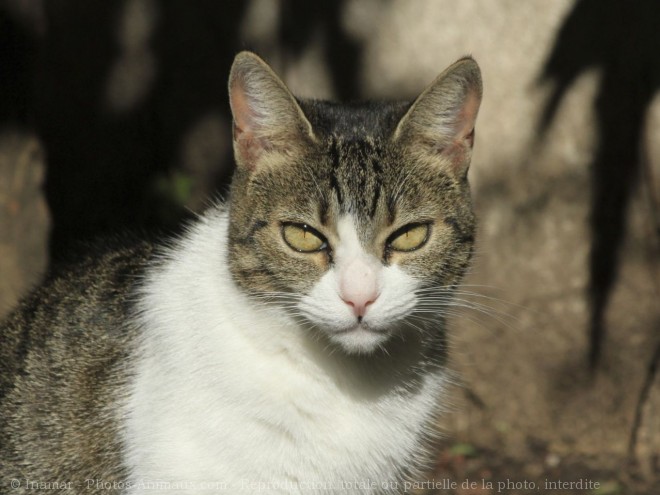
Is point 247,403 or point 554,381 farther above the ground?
point 247,403

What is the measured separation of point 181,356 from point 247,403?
0.29 meters

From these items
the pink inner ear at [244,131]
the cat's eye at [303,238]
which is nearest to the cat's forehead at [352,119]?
Result: the pink inner ear at [244,131]

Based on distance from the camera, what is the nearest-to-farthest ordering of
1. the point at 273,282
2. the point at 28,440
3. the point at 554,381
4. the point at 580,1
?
the point at 273,282, the point at 28,440, the point at 580,1, the point at 554,381

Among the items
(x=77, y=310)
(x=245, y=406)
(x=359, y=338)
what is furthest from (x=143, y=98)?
(x=359, y=338)

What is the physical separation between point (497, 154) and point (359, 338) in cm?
204

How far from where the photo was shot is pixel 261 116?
9.39 feet

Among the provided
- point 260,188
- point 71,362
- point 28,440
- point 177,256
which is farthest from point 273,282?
point 28,440

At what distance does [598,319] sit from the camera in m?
4.46

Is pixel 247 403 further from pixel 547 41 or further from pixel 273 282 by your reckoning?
pixel 547 41

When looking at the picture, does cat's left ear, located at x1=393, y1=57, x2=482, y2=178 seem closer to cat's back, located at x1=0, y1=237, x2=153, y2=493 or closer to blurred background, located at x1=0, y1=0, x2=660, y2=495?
cat's back, located at x1=0, y1=237, x2=153, y2=493

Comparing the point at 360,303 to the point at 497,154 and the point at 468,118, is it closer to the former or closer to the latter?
the point at 468,118

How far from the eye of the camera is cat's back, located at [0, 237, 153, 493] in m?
3.11

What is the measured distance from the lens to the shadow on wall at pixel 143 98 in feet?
14.7

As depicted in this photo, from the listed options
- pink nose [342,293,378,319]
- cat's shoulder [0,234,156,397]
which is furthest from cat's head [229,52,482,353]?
cat's shoulder [0,234,156,397]
